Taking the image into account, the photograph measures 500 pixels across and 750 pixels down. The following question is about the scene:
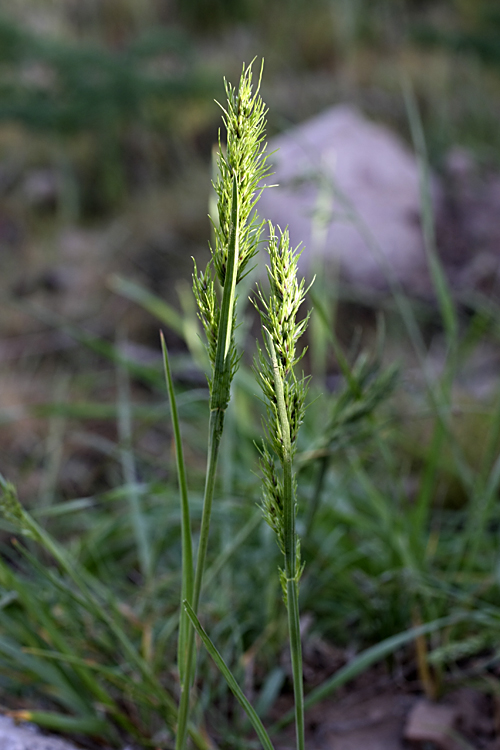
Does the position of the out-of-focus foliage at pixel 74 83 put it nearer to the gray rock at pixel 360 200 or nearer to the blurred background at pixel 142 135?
the blurred background at pixel 142 135

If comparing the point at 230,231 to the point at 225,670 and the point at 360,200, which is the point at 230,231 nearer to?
the point at 225,670

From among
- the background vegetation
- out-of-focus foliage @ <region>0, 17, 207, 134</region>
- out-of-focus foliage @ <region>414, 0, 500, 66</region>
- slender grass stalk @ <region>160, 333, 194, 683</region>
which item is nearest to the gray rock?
the background vegetation

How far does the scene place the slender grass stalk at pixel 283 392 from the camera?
8.6 inches

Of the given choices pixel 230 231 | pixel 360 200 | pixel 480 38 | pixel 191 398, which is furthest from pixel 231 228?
pixel 480 38

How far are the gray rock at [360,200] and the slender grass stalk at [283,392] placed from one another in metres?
1.86

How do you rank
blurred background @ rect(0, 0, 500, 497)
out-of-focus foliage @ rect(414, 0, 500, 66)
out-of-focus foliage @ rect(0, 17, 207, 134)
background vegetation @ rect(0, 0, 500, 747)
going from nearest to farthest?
background vegetation @ rect(0, 0, 500, 747) → blurred background @ rect(0, 0, 500, 497) → out-of-focus foliage @ rect(414, 0, 500, 66) → out-of-focus foliage @ rect(0, 17, 207, 134)

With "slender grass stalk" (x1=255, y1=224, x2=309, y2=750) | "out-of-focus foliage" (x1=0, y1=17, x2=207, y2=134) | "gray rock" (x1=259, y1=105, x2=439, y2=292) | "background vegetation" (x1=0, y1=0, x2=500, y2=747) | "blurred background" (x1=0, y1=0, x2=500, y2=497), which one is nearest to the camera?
"slender grass stalk" (x1=255, y1=224, x2=309, y2=750)

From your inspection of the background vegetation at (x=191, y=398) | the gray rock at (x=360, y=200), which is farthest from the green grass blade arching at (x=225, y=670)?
the gray rock at (x=360, y=200)

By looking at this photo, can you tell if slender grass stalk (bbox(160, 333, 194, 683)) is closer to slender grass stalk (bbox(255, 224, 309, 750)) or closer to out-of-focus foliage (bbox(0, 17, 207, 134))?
slender grass stalk (bbox(255, 224, 309, 750))

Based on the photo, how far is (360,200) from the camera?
2.42 meters

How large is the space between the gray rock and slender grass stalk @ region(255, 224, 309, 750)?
186 cm

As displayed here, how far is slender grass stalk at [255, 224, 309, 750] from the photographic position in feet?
0.72

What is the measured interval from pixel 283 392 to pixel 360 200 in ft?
7.72

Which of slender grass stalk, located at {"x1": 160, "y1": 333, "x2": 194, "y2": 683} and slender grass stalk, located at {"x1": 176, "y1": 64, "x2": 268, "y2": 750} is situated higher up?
slender grass stalk, located at {"x1": 176, "y1": 64, "x2": 268, "y2": 750}
